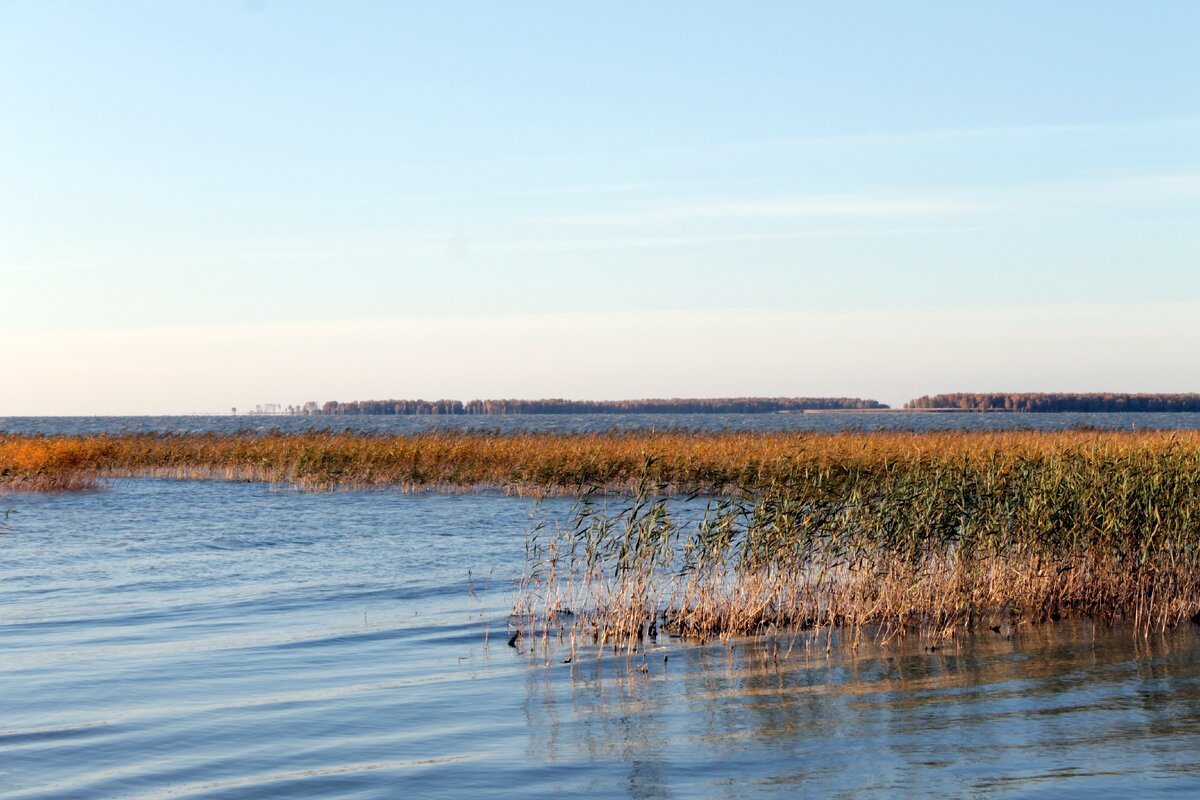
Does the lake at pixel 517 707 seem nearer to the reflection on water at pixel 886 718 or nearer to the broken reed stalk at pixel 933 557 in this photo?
the reflection on water at pixel 886 718

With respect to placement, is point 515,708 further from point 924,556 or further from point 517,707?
point 924,556

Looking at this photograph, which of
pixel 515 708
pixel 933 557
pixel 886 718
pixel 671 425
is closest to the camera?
pixel 886 718

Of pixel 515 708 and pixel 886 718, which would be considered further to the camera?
pixel 515 708

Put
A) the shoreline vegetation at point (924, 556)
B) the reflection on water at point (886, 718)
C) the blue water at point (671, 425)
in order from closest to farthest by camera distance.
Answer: the reflection on water at point (886, 718)
the shoreline vegetation at point (924, 556)
the blue water at point (671, 425)

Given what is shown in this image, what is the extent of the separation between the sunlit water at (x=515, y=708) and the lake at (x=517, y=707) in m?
0.04

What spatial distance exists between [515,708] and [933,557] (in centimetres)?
638

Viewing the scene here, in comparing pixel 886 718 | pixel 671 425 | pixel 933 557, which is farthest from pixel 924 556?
pixel 671 425

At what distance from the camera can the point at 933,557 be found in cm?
1486

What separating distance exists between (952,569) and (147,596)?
38.7 feet

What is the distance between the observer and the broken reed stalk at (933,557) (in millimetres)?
14211

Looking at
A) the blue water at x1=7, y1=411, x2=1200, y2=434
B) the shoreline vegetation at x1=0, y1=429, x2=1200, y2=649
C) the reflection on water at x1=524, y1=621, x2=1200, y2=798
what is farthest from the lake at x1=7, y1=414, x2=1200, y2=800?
the blue water at x1=7, y1=411, x2=1200, y2=434

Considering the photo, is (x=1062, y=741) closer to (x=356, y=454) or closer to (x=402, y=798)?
(x=402, y=798)

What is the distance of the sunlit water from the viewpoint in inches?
346

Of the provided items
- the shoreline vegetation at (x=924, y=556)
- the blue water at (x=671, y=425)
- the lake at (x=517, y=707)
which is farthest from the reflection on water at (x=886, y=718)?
the blue water at (x=671, y=425)
